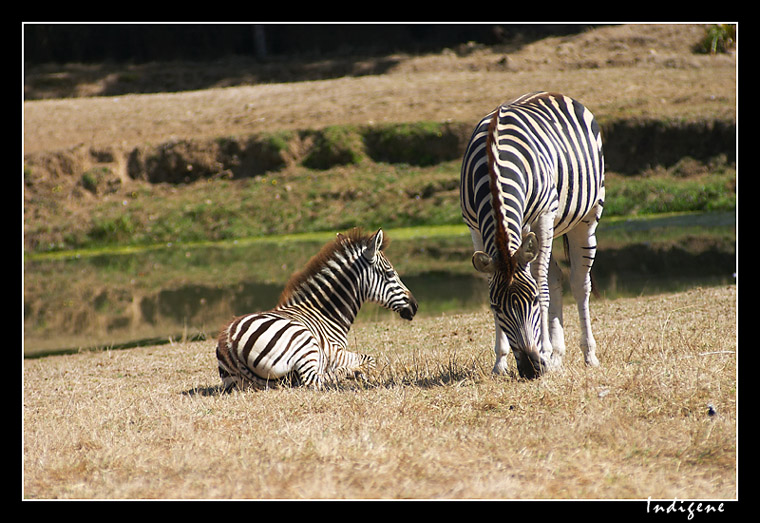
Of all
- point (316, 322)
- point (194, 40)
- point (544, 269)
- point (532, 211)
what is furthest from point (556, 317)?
point (194, 40)

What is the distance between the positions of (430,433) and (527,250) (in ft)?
5.59

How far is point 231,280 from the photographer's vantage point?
17797 millimetres

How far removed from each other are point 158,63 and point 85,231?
59.4 feet

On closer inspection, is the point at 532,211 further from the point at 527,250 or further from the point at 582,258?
the point at 582,258

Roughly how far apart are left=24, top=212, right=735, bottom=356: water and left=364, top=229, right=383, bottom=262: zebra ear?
4684 millimetres

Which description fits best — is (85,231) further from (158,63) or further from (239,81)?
(158,63)

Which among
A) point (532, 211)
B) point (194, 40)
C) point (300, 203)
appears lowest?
point (532, 211)

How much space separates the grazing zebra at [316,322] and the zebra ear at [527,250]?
2.25 m

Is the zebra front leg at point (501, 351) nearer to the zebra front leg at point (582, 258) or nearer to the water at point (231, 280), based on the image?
the zebra front leg at point (582, 258)

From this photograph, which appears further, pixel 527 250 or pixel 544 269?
pixel 544 269

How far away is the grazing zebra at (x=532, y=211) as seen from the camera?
20.8 feet

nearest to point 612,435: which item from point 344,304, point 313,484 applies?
point 313,484

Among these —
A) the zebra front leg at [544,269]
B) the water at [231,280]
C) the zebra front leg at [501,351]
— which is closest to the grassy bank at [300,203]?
the water at [231,280]

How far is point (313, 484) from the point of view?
4539 mm
